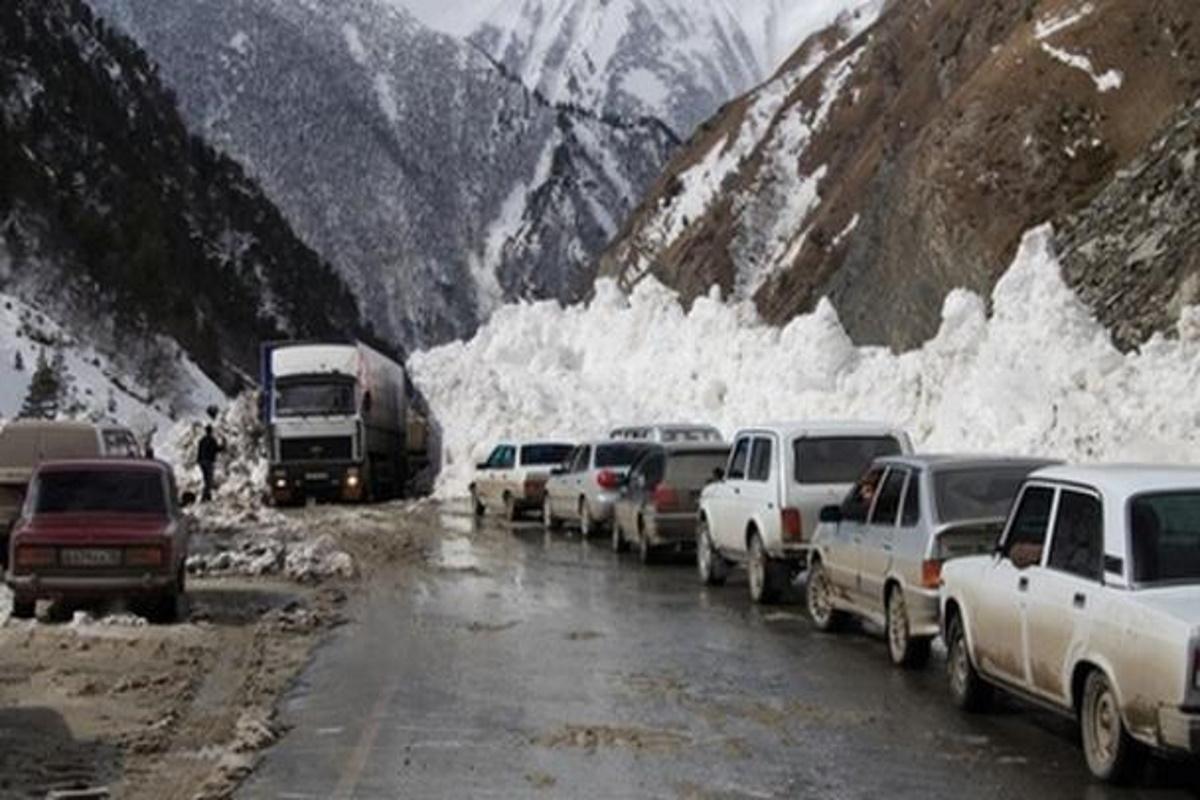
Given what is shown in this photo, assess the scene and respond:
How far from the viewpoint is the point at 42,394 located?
5678cm

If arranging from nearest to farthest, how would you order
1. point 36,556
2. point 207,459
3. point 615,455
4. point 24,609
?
point 36,556 < point 24,609 < point 615,455 < point 207,459

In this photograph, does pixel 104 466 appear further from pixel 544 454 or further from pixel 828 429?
pixel 544 454

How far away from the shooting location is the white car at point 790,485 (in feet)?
56.4

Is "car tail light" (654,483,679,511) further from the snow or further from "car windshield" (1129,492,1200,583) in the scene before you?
the snow

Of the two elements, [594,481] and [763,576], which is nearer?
[763,576]

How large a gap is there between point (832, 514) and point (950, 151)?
93.4ft

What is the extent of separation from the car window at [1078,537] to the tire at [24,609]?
999cm

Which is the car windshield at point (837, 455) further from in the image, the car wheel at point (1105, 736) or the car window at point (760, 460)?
the car wheel at point (1105, 736)

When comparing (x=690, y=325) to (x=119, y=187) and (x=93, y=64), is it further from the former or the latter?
(x=93, y=64)

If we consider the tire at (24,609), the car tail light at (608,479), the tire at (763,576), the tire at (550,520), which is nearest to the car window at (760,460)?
the tire at (763,576)

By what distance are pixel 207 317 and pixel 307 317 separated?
24.1 meters

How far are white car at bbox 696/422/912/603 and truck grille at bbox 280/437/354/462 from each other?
2500 cm

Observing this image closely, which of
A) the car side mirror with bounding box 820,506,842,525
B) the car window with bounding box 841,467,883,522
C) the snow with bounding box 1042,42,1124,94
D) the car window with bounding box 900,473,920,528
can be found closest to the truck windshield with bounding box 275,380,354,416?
the snow with bounding box 1042,42,1124,94

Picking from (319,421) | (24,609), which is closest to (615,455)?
(24,609)
